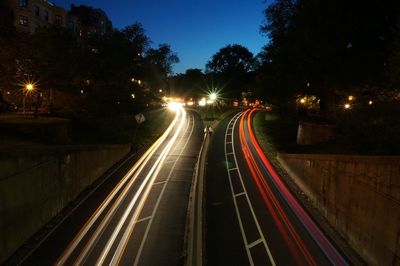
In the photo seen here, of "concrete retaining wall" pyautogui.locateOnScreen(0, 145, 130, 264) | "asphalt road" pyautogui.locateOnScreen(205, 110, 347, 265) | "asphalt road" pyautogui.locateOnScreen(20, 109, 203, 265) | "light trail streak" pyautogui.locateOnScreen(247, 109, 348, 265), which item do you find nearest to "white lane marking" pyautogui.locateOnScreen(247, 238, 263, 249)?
"asphalt road" pyautogui.locateOnScreen(205, 110, 347, 265)

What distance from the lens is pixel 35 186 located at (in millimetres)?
17094

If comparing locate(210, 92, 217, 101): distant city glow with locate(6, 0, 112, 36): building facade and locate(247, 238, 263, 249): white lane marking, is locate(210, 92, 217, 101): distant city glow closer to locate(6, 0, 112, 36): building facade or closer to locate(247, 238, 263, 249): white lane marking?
locate(6, 0, 112, 36): building facade

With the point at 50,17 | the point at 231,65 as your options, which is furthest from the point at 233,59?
the point at 50,17

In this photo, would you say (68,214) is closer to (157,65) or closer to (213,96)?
(157,65)

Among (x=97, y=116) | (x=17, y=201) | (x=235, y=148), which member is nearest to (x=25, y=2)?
(x=97, y=116)

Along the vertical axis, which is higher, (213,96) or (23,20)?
(23,20)

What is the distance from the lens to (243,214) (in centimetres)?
2162

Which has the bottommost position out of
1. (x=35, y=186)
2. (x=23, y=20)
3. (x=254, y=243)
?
(x=254, y=243)

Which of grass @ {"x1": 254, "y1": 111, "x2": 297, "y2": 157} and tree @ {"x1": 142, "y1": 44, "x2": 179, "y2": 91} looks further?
tree @ {"x1": 142, "y1": 44, "x2": 179, "y2": 91}

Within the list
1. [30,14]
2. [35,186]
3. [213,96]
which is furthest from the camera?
[213,96]

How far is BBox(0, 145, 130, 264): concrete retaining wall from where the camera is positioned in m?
14.5

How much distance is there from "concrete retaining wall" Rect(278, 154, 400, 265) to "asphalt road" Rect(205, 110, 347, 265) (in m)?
1.29

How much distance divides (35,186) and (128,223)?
527 cm

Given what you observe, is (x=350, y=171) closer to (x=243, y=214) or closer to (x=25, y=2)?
(x=243, y=214)
